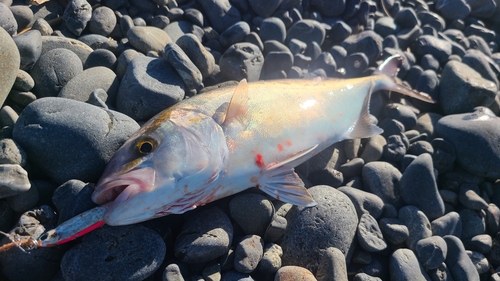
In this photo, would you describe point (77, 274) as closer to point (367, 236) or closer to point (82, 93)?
point (82, 93)

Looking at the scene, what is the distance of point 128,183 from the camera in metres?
2.89

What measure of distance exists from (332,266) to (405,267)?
0.89 m

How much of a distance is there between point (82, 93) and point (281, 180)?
243cm

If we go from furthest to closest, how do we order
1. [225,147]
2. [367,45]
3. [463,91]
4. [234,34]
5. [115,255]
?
[367,45], [463,91], [234,34], [225,147], [115,255]

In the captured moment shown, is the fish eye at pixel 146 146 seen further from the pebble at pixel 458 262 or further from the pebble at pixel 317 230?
the pebble at pixel 458 262

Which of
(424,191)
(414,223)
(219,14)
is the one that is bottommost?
(414,223)

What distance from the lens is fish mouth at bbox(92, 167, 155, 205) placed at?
2896 mm

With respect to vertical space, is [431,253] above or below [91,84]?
A: below

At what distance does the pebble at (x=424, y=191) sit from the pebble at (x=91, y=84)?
370cm

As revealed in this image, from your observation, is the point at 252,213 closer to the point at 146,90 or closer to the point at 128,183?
the point at 128,183

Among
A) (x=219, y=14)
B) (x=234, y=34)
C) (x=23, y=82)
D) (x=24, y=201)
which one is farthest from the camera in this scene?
(x=219, y=14)

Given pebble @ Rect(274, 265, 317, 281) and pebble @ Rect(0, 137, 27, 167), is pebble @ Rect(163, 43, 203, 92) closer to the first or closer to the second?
pebble @ Rect(0, 137, 27, 167)

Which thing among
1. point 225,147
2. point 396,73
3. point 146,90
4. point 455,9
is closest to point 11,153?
point 146,90

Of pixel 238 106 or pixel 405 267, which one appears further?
pixel 405 267
